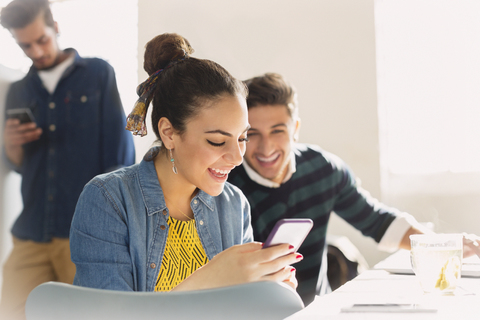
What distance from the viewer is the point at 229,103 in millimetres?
1066

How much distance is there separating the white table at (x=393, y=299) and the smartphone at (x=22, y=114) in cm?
147

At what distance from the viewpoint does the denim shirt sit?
902 millimetres

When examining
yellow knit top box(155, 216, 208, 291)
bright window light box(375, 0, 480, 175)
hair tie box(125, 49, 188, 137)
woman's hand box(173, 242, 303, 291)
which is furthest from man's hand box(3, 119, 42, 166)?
bright window light box(375, 0, 480, 175)

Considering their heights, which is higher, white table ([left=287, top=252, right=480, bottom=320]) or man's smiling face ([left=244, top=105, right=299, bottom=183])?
man's smiling face ([left=244, top=105, right=299, bottom=183])

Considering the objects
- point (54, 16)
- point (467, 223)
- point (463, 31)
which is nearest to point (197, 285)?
point (54, 16)

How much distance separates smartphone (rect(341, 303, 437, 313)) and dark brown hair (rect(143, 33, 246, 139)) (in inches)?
23.7

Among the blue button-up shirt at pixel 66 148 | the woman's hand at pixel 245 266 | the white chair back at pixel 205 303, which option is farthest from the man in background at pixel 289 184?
the white chair back at pixel 205 303

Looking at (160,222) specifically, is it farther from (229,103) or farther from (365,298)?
(365,298)

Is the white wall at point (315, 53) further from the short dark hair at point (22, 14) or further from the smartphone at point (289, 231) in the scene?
the smartphone at point (289, 231)

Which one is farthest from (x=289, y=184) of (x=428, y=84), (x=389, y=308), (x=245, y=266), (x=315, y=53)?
(x=428, y=84)

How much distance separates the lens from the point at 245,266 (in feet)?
2.38

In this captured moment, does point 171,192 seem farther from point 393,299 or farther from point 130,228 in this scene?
point 393,299

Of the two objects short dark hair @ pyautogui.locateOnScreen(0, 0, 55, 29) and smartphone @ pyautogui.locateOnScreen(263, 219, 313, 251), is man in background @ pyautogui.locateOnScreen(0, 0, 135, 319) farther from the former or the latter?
smartphone @ pyautogui.locateOnScreen(263, 219, 313, 251)

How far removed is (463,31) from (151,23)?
156cm
